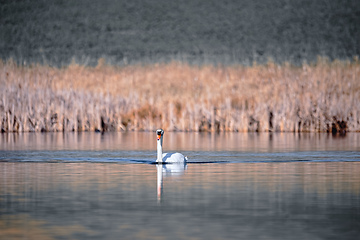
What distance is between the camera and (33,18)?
75.5m

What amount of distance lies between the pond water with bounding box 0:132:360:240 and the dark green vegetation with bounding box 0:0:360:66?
148 feet

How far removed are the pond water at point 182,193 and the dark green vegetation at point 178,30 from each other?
4521cm

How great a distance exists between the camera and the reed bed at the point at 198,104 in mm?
30422

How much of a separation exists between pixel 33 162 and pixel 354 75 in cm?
1880

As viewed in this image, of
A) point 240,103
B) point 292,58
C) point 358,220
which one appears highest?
point 292,58

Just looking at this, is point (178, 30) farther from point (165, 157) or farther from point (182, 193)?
point (182, 193)

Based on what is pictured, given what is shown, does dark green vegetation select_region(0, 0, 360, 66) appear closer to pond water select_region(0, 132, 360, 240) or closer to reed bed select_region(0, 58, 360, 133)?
reed bed select_region(0, 58, 360, 133)

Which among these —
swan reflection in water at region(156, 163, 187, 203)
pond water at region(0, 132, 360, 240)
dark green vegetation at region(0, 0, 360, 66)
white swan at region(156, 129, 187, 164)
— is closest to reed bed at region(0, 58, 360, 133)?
pond water at region(0, 132, 360, 240)

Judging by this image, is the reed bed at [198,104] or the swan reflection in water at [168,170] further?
the reed bed at [198,104]

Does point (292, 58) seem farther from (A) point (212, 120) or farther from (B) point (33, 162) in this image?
(B) point (33, 162)

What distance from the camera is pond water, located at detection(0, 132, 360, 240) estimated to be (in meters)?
9.13

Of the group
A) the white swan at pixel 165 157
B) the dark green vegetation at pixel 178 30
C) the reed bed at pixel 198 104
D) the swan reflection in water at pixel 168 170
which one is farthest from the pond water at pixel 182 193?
the dark green vegetation at pixel 178 30

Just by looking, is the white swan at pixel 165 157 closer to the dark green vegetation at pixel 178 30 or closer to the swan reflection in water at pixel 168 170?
the swan reflection in water at pixel 168 170

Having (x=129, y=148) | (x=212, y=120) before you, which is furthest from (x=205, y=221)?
Result: (x=212, y=120)
